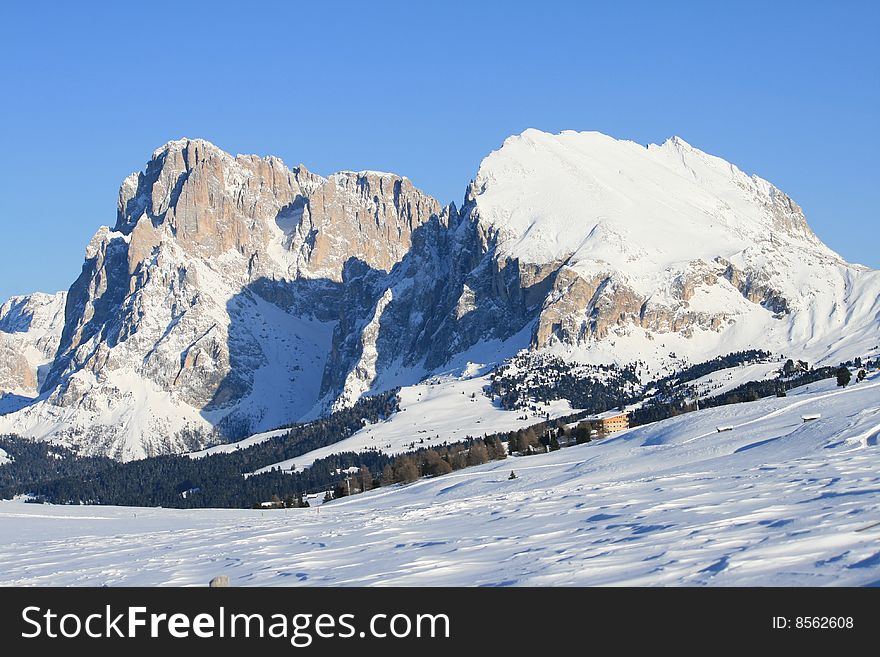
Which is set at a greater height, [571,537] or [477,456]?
[477,456]

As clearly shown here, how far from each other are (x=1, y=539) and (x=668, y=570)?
57.8 m

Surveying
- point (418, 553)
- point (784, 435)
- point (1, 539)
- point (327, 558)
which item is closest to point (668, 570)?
point (418, 553)

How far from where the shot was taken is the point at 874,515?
31.4 metres

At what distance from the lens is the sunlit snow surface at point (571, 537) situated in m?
28.0

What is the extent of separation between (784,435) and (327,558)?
6313cm

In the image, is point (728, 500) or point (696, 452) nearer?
point (728, 500)

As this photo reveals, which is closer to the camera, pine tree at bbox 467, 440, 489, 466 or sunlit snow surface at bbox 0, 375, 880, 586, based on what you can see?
sunlit snow surface at bbox 0, 375, 880, 586

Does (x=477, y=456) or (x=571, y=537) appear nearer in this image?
(x=571, y=537)

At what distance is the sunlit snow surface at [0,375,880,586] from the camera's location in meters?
28.0

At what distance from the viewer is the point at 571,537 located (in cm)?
3872

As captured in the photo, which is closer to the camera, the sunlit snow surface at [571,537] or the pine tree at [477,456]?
the sunlit snow surface at [571,537]
